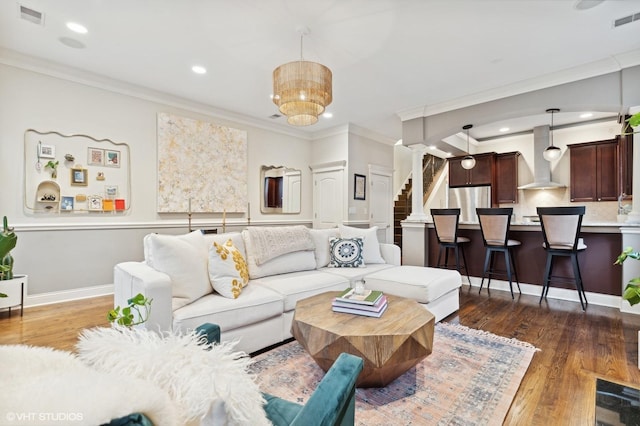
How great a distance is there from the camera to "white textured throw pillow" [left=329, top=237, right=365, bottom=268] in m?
3.37

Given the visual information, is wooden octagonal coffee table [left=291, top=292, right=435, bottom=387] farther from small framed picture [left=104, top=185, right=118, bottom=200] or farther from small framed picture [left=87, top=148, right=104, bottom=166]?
small framed picture [left=87, top=148, right=104, bottom=166]

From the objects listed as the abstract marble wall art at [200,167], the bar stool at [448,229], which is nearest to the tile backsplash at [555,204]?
the bar stool at [448,229]

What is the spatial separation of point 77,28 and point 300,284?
324 centimetres

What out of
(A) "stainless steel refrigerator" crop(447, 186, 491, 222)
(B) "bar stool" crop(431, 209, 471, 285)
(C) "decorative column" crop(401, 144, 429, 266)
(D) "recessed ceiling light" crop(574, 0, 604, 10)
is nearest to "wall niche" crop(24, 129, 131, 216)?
(C) "decorative column" crop(401, 144, 429, 266)

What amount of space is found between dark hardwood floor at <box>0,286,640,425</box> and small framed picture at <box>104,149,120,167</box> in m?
1.74

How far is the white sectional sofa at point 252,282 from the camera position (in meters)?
1.96

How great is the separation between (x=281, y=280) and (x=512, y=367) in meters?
1.85

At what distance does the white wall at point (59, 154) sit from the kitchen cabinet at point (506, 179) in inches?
253

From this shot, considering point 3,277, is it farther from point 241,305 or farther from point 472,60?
point 472,60

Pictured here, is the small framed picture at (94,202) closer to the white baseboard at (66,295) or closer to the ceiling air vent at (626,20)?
the white baseboard at (66,295)

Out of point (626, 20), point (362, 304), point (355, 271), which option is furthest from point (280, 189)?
point (626, 20)

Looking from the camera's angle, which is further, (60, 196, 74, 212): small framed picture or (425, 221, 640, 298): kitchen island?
(60, 196, 74, 212): small framed picture

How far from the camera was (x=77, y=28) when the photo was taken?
2.90m

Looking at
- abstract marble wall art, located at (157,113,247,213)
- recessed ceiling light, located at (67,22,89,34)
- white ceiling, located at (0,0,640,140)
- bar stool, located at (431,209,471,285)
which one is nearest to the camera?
white ceiling, located at (0,0,640,140)
